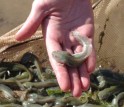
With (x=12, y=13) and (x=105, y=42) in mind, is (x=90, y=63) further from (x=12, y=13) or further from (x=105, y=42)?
(x=12, y=13)

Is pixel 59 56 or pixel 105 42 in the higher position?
pixel 105 42

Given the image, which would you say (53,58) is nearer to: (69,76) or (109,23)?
(69,76)

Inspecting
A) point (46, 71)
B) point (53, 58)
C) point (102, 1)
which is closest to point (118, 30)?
point (102, 1)

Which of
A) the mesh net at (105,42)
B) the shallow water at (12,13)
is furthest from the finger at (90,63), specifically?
the shallow water at (12,13)

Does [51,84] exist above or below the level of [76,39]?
below

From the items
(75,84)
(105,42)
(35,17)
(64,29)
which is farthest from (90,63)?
(105,42)

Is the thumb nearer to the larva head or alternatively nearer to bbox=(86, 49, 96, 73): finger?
the larva head

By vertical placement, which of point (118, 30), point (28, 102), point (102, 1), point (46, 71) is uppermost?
point (102, 1)
